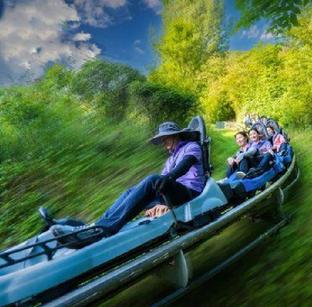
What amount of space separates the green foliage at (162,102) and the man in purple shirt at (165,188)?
7.34m

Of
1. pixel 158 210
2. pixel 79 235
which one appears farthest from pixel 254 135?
pixel 79 235

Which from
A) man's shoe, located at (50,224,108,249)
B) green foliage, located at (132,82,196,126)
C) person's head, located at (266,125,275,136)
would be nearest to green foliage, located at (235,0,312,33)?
man's shoe, located at (50,224,108,249)

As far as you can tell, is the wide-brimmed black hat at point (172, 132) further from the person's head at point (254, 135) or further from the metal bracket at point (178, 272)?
the person's head at point (254, 135)

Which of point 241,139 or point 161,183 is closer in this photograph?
point 161,183

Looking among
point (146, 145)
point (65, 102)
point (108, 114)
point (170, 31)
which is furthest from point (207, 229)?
point (170, 31)

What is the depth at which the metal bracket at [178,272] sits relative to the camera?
356 centimetres

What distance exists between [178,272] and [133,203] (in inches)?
27.0

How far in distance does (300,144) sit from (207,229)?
10.3 meters

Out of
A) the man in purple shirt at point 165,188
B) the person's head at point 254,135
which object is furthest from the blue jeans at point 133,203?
the person's head at point 254,135

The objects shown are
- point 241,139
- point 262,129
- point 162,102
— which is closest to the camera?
point 241,139

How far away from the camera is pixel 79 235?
135 inches

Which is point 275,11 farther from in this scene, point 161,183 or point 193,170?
point 161,183

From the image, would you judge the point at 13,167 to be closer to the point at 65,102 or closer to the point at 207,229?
the point at 65,102

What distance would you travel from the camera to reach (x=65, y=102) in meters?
8.98
